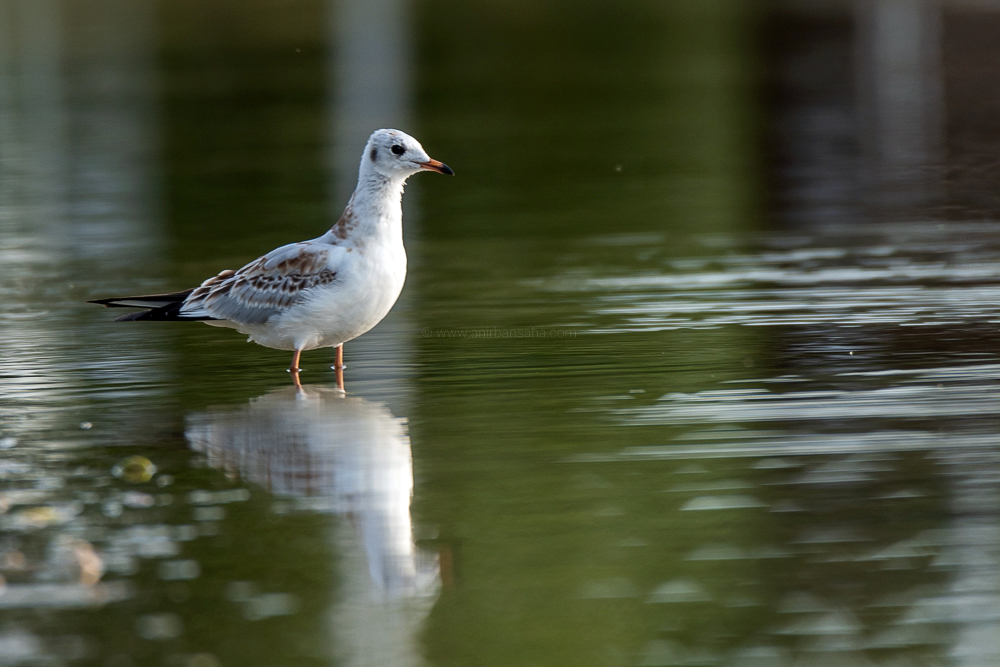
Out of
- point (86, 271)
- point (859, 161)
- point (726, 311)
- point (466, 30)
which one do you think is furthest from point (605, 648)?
point (466, 30)

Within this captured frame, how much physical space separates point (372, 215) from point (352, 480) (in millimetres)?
2384

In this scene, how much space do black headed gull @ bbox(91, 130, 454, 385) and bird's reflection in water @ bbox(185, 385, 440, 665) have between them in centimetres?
Answer: 38

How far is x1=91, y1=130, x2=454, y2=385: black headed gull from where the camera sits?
327 inches

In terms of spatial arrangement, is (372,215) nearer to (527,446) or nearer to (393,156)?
(393,156)

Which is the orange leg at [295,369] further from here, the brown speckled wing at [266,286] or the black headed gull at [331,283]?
the brown speckled wing at [266,286]

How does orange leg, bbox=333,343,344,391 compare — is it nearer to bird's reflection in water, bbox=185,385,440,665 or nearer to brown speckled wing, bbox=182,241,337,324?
bird's reflection in water, bbox=185,385,440,665

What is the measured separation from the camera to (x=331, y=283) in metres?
8.33

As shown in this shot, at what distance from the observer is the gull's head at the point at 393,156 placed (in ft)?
28.6

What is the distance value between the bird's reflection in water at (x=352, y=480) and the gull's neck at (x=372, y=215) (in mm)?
864

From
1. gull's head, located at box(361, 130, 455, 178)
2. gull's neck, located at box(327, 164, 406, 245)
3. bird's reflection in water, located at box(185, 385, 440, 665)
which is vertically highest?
gull's head, located at box(361, 130, 455, 178)

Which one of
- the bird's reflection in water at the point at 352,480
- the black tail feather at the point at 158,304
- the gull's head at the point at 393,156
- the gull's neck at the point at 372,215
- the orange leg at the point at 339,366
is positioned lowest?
the bird's reflection in water at the point at 352,480

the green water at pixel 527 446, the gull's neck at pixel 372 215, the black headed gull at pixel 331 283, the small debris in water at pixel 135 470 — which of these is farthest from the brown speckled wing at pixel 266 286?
the small debris in water at pixel 135 470

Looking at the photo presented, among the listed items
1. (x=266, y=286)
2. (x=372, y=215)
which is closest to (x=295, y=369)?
(x=266, y=286)

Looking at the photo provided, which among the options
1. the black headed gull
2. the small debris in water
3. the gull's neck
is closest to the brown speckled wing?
the black headed gull
